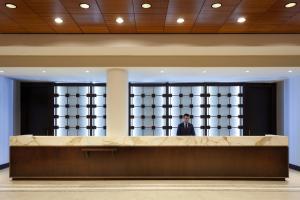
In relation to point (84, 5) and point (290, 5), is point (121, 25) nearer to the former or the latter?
point (84, 5)

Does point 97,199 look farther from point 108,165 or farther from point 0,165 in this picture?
point 0,165

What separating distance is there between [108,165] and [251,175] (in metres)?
3.77

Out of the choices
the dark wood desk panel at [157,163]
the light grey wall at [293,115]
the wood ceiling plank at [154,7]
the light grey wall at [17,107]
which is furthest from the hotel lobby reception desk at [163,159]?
the light grey wall at [17,107]

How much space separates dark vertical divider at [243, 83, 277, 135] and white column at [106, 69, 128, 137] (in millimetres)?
5522

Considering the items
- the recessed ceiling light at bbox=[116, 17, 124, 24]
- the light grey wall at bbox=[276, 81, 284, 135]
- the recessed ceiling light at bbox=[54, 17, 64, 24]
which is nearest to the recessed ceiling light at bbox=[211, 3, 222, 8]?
the recessed ceiling light at bbox=[116, 17, 124, 24]

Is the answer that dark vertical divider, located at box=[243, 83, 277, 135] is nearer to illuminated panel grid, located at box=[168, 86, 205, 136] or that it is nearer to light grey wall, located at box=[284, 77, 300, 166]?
light grey wall, located at box=[284, 77, 300, 166]

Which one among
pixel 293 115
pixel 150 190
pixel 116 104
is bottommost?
pixel 150 190

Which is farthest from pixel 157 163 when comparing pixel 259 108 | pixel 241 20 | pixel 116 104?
pixel 259 108

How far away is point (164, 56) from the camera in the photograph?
337 inches

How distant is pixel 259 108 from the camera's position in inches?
473

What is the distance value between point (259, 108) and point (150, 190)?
22.4 ft

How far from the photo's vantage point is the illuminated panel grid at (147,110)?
1218 centimetres

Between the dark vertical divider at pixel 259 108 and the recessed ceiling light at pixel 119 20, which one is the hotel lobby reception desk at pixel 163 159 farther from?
the dark vertical divider at pixel 259 108

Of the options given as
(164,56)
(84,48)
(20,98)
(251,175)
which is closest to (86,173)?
(84,48)
